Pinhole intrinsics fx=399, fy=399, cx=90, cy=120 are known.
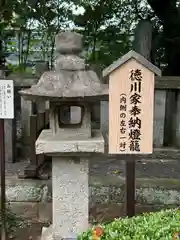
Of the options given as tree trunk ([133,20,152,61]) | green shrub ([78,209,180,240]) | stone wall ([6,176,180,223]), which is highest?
tree trunk ([133,20,152,61])

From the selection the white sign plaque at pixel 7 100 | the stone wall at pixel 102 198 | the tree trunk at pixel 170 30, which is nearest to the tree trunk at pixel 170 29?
the tree trunk at pixel 170 30

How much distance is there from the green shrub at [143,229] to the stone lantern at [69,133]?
1.00 meters

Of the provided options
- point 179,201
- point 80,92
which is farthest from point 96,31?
point 80,92

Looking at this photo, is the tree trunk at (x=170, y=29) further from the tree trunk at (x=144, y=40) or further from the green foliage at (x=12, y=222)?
the green foliage at (x=12, y=222)

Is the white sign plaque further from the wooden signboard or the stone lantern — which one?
the wooden signboard

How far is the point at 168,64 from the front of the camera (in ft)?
23.7

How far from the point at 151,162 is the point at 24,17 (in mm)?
3599

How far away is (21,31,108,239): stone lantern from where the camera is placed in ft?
10.3

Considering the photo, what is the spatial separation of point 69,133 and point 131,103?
1.97ft

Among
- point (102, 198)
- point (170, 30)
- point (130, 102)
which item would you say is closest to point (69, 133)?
point (130, 102)

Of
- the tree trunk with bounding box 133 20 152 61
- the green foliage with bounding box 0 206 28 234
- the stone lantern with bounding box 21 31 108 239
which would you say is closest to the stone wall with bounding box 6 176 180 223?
the green foliage with bounding box 0 206 28 234

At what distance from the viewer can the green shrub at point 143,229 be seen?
2.15 m

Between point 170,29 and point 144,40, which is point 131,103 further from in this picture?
point 170,29

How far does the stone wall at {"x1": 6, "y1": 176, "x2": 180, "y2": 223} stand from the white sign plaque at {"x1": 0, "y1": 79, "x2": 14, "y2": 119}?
43.6 inches
